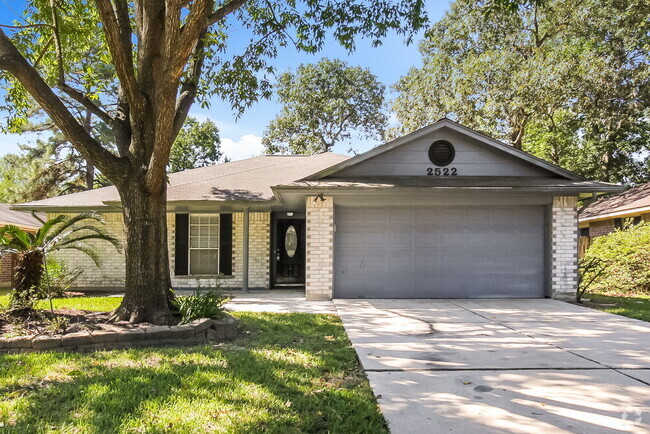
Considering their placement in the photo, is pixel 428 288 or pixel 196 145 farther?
pixel 196 145

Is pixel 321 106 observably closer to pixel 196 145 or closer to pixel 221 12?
pixel 196 145

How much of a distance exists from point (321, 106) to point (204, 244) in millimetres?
20123

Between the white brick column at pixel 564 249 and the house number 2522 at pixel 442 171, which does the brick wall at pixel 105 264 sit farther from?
the white brick column at pixel 564 249

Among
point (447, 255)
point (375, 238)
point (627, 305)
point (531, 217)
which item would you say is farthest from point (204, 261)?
point (627, 305)

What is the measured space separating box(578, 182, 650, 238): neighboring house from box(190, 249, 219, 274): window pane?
37.7 feet

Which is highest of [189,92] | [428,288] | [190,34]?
[190,34]

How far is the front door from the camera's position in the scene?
41.2ft

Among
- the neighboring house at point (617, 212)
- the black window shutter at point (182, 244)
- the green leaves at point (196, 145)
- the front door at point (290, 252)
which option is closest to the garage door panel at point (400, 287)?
the front door at point (290, 252)

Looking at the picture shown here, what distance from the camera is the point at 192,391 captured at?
12.1 ft

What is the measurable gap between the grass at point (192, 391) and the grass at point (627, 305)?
629 cm

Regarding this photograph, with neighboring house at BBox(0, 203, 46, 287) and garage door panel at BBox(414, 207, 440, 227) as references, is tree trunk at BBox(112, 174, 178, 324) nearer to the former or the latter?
garage door panel at BBox(414, 207, 440, 227)

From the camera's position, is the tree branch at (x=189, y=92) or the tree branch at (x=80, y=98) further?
the tree branch at (x=189, y=92)

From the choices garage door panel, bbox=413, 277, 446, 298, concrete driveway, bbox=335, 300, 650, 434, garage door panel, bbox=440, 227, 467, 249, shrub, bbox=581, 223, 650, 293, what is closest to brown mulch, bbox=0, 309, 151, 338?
concrete driveway, bbox=335, 300, 650, 434

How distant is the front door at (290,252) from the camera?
12.6 m
